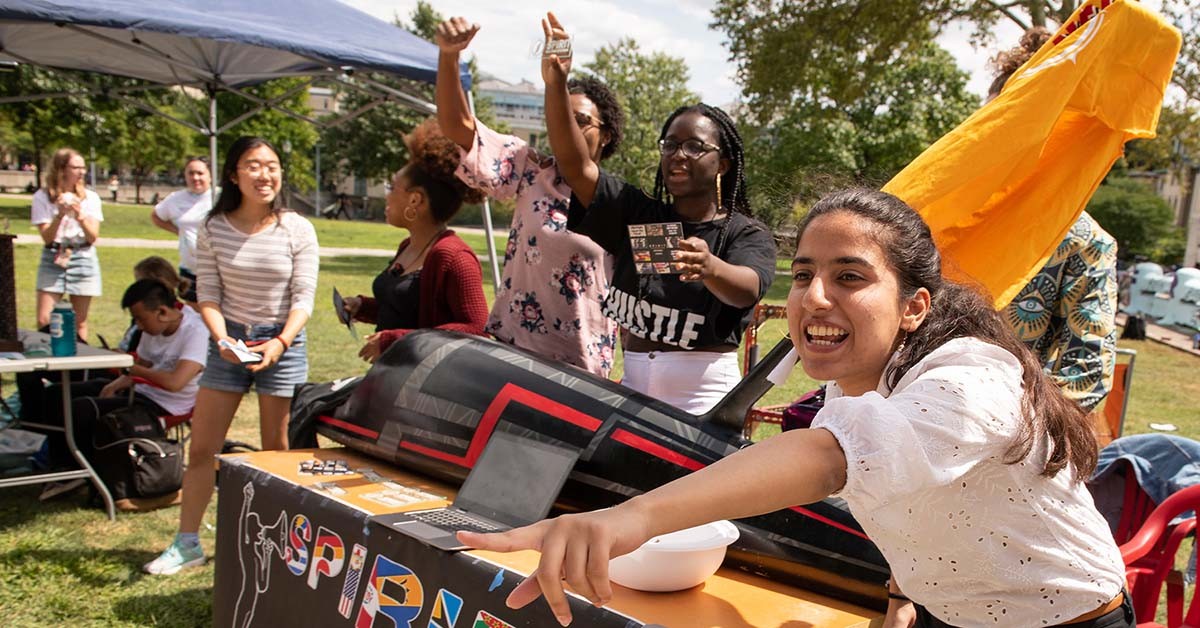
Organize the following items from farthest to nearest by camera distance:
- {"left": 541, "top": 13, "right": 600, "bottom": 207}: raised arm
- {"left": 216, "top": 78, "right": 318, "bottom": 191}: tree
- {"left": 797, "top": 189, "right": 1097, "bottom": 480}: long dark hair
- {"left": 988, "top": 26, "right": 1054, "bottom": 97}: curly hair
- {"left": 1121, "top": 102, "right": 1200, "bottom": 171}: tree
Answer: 1. {"left": 216, "top": 78, "right": 318, "bottom": 191}: tree
2. {"left": 1121, "top": 102, "right": 1200, "bottom": 171}: tree
3. {"left": 541, "top": 13, "right": 600, "bottom": 207}: raised arm
4. {"left": 988, "top": 26, "right": 1054, "bottom": 97}: curly hair
5. {"left": 797, "top": 189, "right": 1097, "bottom": 480}: long dark hair

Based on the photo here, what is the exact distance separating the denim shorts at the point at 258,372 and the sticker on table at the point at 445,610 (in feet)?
6.09

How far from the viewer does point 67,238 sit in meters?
7.04

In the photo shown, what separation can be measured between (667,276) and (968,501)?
128 cm

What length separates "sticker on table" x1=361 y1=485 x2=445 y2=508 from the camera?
228cm

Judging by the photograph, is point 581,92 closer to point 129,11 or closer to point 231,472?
point 231,472

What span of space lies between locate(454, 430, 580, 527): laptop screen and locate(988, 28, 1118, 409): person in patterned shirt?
3.98 feet

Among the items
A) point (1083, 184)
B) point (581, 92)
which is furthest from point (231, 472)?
point (1083, 184)

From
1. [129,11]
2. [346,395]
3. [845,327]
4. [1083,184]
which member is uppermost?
[129,11]

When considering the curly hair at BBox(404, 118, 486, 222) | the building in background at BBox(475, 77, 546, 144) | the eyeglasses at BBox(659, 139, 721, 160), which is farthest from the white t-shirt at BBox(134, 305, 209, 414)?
the building in background at BBox(475, 77, 546, 144)

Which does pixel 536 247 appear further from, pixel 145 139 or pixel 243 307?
pixel 145 139

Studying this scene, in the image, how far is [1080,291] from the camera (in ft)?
7.60

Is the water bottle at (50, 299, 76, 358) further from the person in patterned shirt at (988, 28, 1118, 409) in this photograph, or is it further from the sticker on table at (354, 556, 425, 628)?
the person in patterned shirt at (988, 28, 1118, 409)

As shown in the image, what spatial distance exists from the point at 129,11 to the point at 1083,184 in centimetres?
438

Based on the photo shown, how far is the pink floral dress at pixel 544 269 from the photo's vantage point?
9.20 feet
